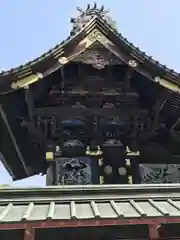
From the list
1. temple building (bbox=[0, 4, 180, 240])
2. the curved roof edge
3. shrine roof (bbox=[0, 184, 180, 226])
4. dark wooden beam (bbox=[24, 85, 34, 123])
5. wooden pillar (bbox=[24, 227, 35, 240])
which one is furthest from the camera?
temple building (bbox=[0, 4, 180, 240])

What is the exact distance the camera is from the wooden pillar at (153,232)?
4.39m

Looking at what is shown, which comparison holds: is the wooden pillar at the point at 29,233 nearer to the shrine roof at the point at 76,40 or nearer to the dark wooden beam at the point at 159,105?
the shrine roof at the point at 76,40

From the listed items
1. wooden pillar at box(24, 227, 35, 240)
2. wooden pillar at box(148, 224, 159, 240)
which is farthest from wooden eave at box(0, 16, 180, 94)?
wooden pillar at box(148, 224, 159, 240)

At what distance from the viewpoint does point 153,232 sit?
443 cm

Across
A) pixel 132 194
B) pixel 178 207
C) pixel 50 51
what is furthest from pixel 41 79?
pixel 178 207

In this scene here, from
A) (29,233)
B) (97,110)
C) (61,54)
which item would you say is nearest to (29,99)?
(61,54)

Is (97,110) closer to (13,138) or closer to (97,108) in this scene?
(97,108)

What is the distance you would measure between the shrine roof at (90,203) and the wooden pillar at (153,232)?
3.2 inches

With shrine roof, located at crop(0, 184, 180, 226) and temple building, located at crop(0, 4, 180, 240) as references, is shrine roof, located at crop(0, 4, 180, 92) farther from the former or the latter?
shrine roof, located at crop(0, 184, 180, 226)

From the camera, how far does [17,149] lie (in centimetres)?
920

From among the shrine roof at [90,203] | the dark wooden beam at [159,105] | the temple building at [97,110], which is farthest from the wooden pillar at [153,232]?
the dark wooden beam at [159,105]

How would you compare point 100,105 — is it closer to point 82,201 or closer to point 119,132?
point 119,132

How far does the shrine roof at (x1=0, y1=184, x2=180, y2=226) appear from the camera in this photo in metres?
4.58

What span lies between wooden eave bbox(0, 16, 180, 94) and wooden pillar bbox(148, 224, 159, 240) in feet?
12.8
